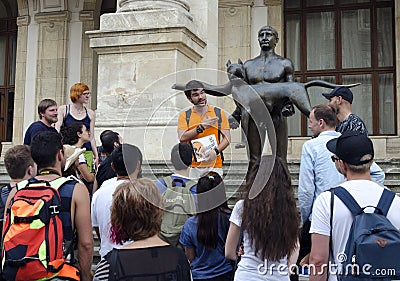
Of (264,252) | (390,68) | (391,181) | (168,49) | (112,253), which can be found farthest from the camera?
(390,68)

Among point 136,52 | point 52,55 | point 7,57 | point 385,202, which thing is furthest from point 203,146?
point 7,57

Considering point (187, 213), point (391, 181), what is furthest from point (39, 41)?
point (187, 213)

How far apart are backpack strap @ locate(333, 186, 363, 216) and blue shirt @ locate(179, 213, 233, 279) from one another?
3.05 ft

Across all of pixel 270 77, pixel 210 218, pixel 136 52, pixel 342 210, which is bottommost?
pixel 210 218

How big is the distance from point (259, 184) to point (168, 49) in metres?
5.03

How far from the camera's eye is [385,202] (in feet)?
10.4

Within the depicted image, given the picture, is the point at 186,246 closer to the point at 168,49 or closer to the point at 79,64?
the point at 168,49

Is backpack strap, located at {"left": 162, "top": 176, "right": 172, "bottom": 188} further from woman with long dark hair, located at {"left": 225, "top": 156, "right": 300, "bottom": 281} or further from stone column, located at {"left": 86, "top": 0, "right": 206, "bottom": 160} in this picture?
stone column, located at {"left": 86, "top": 0, "right": 206, "bottom": 160}

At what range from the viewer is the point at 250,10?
1418 centimetres

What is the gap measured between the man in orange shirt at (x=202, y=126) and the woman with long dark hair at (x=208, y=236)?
45 centimetres

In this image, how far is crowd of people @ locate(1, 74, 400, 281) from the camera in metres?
2.89

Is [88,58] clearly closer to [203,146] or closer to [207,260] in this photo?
[203,146]

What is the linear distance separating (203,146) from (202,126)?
0.26m

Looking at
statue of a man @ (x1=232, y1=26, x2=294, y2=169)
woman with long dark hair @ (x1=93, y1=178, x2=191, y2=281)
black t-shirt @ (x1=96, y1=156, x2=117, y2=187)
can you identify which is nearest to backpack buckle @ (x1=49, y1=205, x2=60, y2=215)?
woman with long dark hair @ (x1=93, y1=178, x2=191, y2=281)
